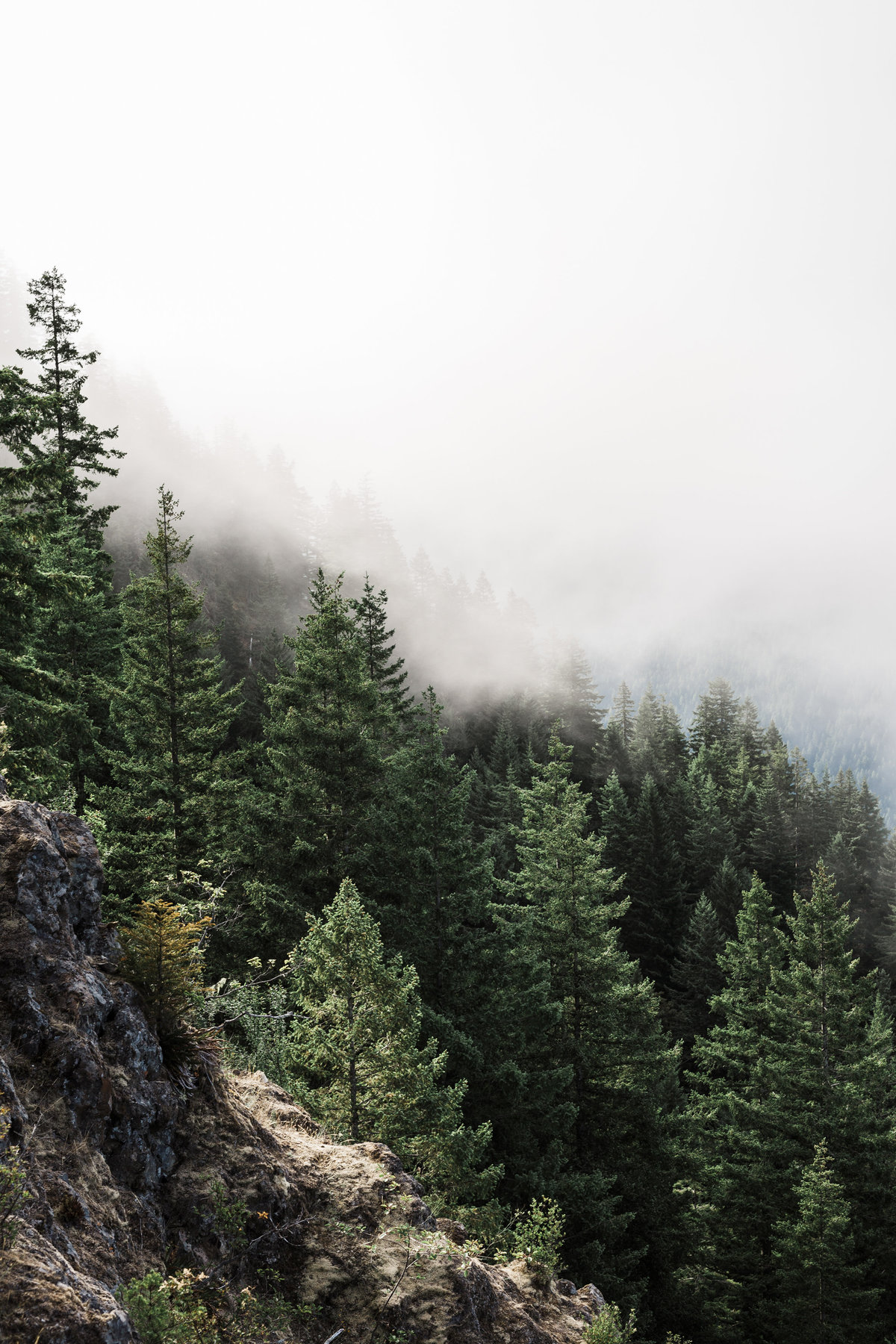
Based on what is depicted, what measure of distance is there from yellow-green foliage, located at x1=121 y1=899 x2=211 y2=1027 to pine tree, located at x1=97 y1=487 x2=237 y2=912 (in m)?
11.5

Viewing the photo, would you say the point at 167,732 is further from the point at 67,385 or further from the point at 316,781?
the point at 67,385

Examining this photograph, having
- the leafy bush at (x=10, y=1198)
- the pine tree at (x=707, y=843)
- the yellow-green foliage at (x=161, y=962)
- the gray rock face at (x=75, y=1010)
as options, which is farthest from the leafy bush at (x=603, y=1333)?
the pine tree at (x=707, y=843)

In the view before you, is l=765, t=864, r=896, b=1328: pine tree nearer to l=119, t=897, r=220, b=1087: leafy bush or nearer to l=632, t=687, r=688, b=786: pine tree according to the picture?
l=119, t=897, r=220, b=1087: leafy bush

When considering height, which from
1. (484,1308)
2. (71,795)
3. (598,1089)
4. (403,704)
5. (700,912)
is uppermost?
(403,704)

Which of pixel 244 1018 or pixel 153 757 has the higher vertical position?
pixel 153 757

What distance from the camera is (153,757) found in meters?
19.7

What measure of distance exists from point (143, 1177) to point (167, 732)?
14629 mm

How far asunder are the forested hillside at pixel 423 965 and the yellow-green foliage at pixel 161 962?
39mm

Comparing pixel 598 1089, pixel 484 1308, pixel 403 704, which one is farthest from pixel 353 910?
pixel 403 704

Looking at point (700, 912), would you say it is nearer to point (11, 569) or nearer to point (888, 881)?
point (888, 881)

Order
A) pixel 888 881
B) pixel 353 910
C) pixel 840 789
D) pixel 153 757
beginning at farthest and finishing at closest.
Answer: pixel 840 789
pixel 888 881
pixel 153 757
pixel 353 910

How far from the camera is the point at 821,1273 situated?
21078mm

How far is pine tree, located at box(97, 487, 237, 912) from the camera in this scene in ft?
62.3

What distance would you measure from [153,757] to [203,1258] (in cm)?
1451
